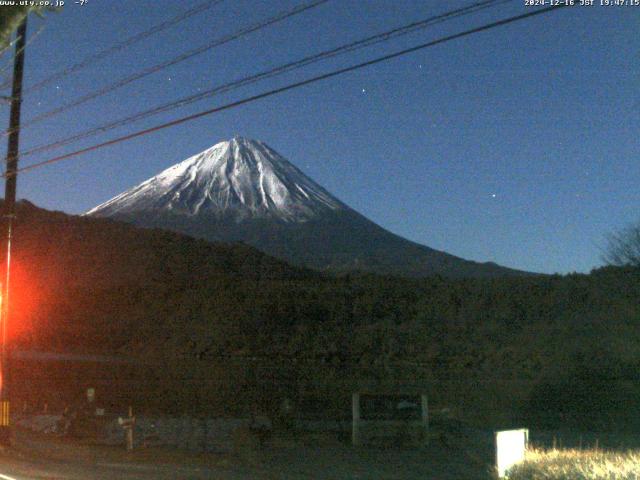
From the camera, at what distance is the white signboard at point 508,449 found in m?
12.3

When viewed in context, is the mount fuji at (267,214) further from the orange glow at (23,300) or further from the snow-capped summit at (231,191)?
the orange glow at (23,300)

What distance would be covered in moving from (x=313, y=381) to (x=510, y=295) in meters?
16.4

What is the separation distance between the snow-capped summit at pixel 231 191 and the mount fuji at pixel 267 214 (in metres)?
0.13

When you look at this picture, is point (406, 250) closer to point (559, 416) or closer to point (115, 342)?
point (115, 342)

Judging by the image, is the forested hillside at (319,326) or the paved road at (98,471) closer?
the paved road at (98,471)

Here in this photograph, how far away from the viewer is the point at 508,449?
12664mm

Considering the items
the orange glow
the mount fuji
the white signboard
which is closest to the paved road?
the white signboard

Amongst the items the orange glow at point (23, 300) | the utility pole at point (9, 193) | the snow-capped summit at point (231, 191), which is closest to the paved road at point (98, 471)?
the utility pole at point (9, 193)

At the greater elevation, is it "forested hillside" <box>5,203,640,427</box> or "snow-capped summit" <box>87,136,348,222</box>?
"snow-capped summit" <box>87,136,348,222</box>

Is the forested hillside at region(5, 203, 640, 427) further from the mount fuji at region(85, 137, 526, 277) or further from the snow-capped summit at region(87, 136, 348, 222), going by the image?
the snow-capped summit at region(87, 136, 348, 222)

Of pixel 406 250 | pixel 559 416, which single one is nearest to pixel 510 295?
pixel 559 416

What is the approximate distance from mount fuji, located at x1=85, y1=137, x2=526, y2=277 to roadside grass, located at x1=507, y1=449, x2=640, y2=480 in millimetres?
70143

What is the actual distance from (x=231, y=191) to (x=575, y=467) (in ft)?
372

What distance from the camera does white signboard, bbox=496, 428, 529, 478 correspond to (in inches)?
485
